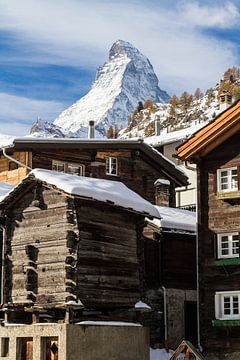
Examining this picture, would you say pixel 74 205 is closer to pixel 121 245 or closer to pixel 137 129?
pixel 121 245

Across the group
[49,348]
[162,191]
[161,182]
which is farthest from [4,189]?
[162,191]

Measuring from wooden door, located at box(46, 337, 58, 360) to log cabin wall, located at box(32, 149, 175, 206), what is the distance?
13.5m

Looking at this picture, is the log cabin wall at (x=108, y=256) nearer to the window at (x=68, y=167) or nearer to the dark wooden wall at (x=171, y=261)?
the dark wooden wall at (x=171, y=261)

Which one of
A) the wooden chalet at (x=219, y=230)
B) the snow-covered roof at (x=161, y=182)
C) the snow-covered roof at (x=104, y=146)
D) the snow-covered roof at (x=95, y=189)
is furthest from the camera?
the snow-covered roof at (x=161, y=182)

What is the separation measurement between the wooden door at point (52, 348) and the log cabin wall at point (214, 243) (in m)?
6.61

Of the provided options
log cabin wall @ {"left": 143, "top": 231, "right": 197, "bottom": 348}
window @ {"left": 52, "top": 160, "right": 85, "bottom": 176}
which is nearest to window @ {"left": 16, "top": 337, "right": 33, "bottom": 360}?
log cabin wall @ {"left": 143, "top": 231, "right": 197, "bottom": 348}

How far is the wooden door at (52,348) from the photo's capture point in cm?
2789

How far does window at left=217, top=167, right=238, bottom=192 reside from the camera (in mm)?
31750

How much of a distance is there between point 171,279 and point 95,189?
773 centimetres

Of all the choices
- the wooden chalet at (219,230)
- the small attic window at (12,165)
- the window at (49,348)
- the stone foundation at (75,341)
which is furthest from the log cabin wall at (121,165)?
the window at (49,348)

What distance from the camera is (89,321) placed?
28875 millimetres

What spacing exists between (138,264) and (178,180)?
14.4 metres

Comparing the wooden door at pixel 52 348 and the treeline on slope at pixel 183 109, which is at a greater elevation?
the treeline on slope at pixel 183 109

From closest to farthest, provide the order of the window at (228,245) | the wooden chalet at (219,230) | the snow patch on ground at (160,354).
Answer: the wooden chalet at (219,230)
the window at (228,245)
the snow patch on ground at (160,354)
